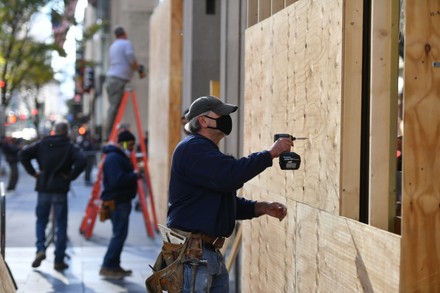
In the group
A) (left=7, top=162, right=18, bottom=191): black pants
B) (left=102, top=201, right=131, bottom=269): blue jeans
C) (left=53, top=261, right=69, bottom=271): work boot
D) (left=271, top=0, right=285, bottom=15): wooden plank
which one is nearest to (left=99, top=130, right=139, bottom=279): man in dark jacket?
(left=102, top=201, right=131, bottom=269): blue jeans

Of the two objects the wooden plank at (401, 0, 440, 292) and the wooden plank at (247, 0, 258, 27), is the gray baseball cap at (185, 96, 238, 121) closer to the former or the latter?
the wooden plank at (401, 0, 440, 292)

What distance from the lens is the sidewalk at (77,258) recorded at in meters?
11.0

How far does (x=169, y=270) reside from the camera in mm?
6039

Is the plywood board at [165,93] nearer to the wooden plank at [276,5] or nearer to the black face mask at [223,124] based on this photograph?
the wooden plank at [276,5]

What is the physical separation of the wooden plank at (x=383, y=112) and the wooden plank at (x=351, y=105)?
29 centimetres

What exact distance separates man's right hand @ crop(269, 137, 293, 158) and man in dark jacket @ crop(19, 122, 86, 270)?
22.3ft

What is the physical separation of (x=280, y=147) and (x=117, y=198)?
6.34 metres

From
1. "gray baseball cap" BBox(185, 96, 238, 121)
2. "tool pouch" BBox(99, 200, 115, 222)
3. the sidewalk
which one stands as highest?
"gray baseball cap" BBox(185, 96, 238, 121)

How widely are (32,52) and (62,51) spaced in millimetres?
1849

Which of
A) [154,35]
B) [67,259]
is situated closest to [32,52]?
[154,35]

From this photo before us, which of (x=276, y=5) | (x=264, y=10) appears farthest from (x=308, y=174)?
(x=264, y=10)

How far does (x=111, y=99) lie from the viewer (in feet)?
53.7

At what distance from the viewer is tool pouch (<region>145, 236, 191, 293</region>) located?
5.99m

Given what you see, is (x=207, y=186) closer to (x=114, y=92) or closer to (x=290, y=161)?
(x=290, y=161)
